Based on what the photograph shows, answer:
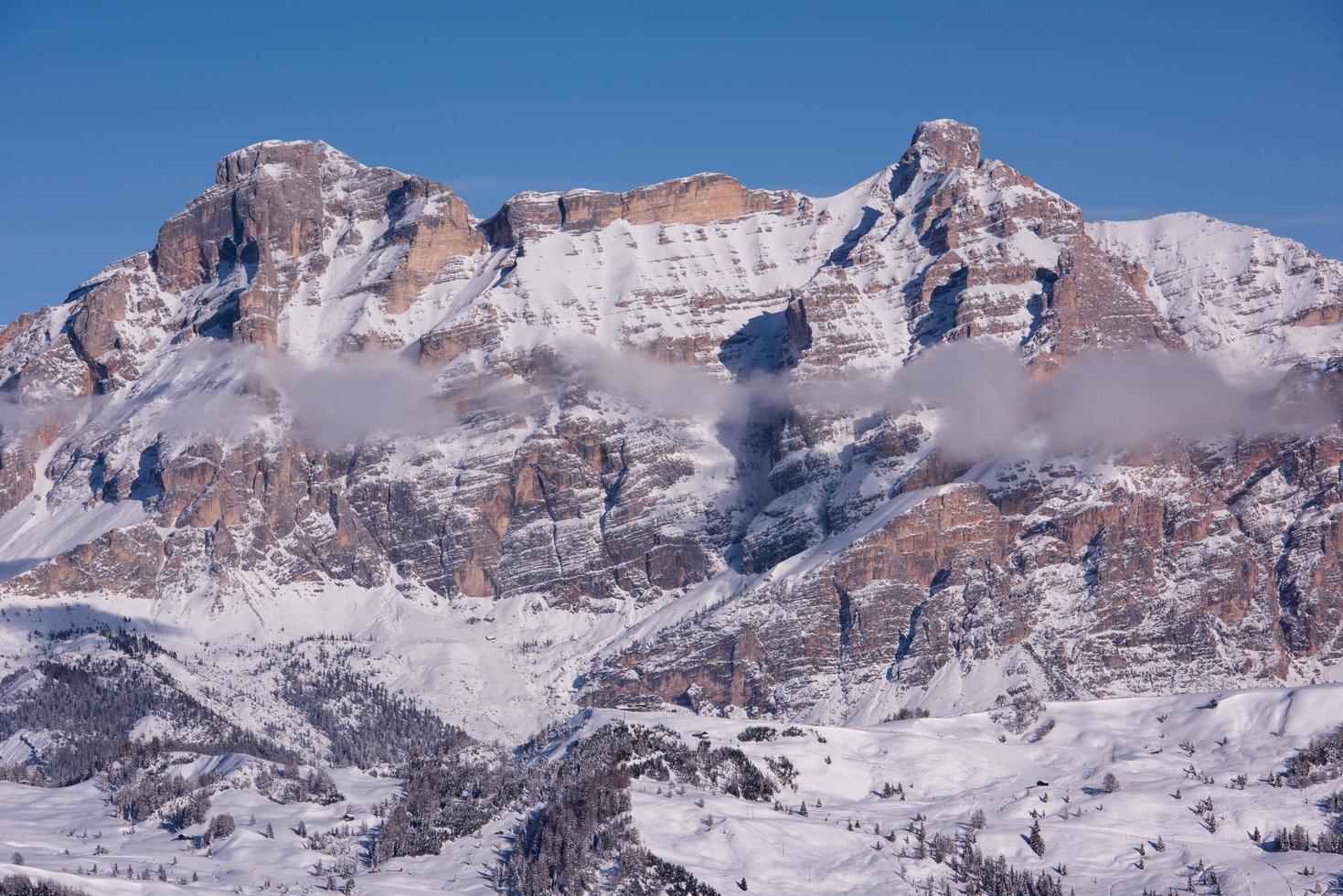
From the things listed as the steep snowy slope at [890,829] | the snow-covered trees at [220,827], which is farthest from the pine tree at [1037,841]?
the snow-covered trees at [220,827]

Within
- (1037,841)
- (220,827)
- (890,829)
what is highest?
(220,827)

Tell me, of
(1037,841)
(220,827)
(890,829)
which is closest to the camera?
(1037,841)

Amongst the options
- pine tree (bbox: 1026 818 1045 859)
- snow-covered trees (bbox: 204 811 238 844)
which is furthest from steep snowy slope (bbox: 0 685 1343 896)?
snow-covered trees (bbox: 204 811 238 844)

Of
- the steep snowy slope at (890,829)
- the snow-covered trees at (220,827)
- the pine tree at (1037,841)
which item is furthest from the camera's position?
the snow-covered trees at (220,827)

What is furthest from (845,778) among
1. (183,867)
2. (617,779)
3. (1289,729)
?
(183,867)

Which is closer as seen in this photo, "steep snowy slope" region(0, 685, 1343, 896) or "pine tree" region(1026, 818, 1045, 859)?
"steep snowy slope" region(0, 685, 1343, 896)

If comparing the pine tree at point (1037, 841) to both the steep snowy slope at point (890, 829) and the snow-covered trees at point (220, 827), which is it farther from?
the snow-covered trees at point (220, 827)

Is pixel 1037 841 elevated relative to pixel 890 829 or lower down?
lower down

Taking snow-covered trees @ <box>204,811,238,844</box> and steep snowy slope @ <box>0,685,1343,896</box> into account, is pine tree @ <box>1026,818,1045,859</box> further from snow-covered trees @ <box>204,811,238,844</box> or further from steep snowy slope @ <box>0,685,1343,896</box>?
snow-covered trees @ <box>204,811,238,844</box>

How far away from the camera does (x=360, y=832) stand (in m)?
187

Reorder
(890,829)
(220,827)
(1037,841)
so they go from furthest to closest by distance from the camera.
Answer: (220,827), (890,829), (1037,841)

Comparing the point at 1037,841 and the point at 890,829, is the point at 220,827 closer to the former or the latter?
the point at 890,829

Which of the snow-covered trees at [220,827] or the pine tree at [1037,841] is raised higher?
the snow-covered trees at [220,827]

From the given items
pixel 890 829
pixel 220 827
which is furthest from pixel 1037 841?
pixel 220 827
